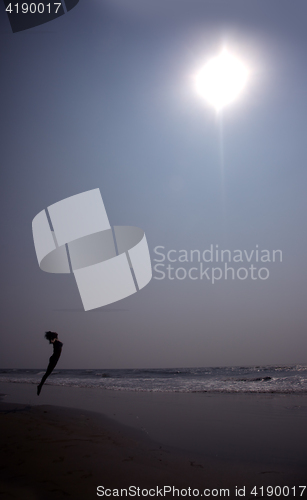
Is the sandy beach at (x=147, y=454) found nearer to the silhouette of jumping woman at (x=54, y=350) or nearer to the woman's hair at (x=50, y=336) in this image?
the silhouette of jumping woman at (x=54, y=350)

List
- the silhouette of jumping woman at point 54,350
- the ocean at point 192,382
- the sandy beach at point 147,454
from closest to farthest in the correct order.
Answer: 1. the sandy beach at point 147,454
2. the silhouette of jumping woman at point 54,350
3. the ocean at point 192,382

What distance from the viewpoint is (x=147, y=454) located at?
3508 millimetres

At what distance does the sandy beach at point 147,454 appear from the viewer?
2611 millimetres

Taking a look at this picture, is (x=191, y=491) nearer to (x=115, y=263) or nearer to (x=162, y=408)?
(x=162, y=408)

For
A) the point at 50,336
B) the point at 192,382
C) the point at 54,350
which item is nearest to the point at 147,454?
the point at 54,350

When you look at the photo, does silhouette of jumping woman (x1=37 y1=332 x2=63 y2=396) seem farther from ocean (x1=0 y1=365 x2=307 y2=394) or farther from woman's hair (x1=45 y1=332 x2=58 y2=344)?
ocean (x1=0 y1=365 x2=307 y2=394)

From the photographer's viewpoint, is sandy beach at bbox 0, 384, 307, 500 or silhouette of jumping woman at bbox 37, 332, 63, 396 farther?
silhouette of jumping woman at bbox 37, 332, 63, 396

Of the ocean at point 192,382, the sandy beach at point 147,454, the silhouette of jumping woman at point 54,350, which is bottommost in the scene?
the ocean at point 192,382

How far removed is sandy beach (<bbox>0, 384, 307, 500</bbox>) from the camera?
103 inches

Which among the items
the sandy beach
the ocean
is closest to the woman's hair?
the sandy beach

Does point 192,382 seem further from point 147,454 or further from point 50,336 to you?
point 147,454

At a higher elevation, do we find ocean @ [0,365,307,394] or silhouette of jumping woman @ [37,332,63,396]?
silhouette of jumping woman @ [37,332,63,396]

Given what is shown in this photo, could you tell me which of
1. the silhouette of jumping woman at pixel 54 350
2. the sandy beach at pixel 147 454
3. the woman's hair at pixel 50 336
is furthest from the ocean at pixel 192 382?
the woman's hair at pixel 50 336

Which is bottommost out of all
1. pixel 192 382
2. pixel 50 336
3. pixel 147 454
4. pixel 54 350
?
pixel 192 382
